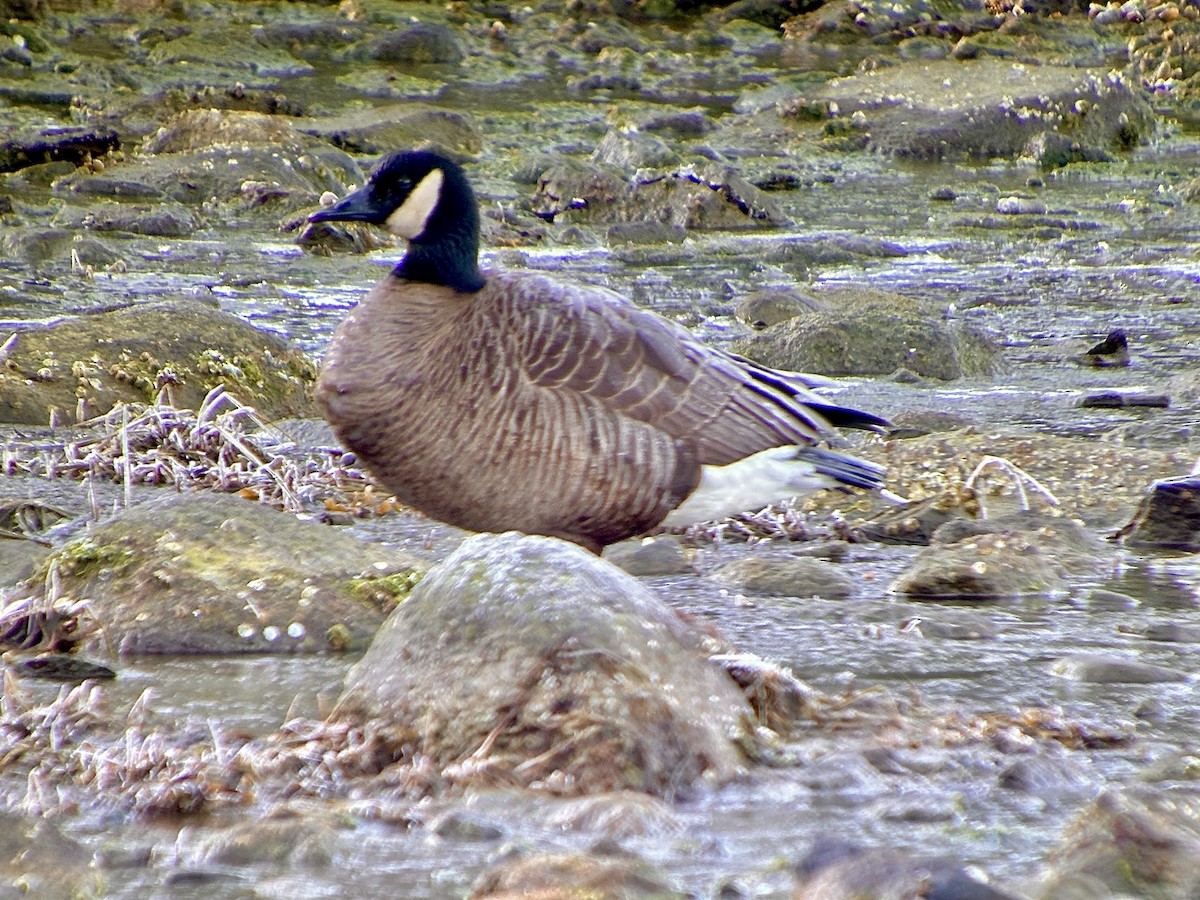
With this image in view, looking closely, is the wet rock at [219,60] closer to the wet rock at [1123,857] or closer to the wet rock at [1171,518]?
the wet rock at [1171,518]

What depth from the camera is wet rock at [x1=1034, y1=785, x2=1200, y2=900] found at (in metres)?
3.02

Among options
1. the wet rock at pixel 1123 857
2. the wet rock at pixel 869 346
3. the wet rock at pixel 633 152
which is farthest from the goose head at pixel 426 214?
the wet rock at pixel 633 152

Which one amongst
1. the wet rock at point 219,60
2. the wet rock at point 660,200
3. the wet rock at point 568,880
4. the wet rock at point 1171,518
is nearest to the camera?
the wet rock at point 568,880

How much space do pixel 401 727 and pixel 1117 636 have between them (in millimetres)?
2320

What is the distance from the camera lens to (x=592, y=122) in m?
21.4

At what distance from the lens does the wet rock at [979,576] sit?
5.66 meters

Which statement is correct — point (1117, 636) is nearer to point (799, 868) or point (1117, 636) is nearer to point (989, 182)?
point (799, 868)

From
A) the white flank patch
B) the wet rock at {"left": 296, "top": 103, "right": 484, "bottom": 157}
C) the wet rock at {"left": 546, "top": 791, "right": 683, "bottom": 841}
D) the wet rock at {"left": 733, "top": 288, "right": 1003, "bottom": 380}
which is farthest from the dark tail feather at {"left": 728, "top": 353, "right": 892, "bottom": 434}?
the wet rock at {"left": 296, "top": 103, "right": 484, "bottom": 157}

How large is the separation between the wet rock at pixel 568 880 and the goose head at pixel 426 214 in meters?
2.99

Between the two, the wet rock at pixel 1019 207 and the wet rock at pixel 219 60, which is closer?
the wet rock at pixel 1019 207

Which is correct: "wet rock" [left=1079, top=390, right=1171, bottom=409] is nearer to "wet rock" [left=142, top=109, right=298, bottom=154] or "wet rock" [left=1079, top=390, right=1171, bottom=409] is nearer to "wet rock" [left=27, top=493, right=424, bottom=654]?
"wet rock" [left=27, top=493, right=424, bottom=654]

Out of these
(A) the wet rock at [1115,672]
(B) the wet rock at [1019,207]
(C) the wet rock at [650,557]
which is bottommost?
(B) the wet rock at [1019,207]

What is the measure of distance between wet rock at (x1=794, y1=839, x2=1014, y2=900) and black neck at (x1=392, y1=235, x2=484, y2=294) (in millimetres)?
3068

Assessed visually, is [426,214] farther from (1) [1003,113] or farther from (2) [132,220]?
(1) [1003,113]
